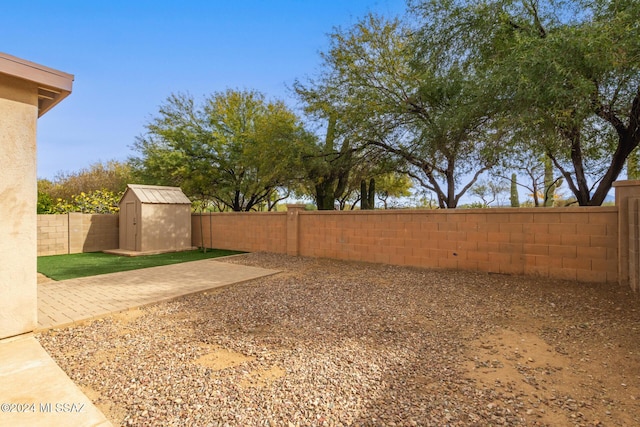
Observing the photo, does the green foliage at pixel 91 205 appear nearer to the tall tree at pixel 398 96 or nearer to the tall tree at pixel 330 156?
the tall tree at pixel 330 156

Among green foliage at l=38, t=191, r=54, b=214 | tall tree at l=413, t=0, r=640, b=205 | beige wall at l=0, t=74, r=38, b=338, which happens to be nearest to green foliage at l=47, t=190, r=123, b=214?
green foliage at l=38, t=191, r=54, b=214

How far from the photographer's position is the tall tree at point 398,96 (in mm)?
8906

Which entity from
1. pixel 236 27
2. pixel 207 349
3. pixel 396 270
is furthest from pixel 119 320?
pixel 236 27

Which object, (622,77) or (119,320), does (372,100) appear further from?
(119,320)

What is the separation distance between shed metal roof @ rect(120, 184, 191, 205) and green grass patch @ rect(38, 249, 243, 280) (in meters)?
2.13

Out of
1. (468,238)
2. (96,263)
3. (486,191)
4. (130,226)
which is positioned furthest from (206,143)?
(486,191)

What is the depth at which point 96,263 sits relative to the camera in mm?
9688

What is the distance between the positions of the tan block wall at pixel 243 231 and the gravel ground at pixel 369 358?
18.0 ft

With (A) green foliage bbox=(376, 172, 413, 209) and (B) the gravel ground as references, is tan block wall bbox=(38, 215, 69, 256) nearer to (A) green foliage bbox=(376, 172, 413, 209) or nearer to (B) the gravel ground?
(B) the gravel ground

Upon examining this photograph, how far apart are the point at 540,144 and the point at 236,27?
10.1m

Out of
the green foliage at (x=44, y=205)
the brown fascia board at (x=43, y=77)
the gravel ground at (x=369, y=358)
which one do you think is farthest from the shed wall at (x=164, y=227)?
the brown fascia board at (x=43, y=77)

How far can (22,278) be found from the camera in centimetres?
376

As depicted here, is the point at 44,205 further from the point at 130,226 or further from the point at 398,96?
the point at 398,96

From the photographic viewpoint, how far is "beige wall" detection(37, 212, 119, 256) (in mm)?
11594
